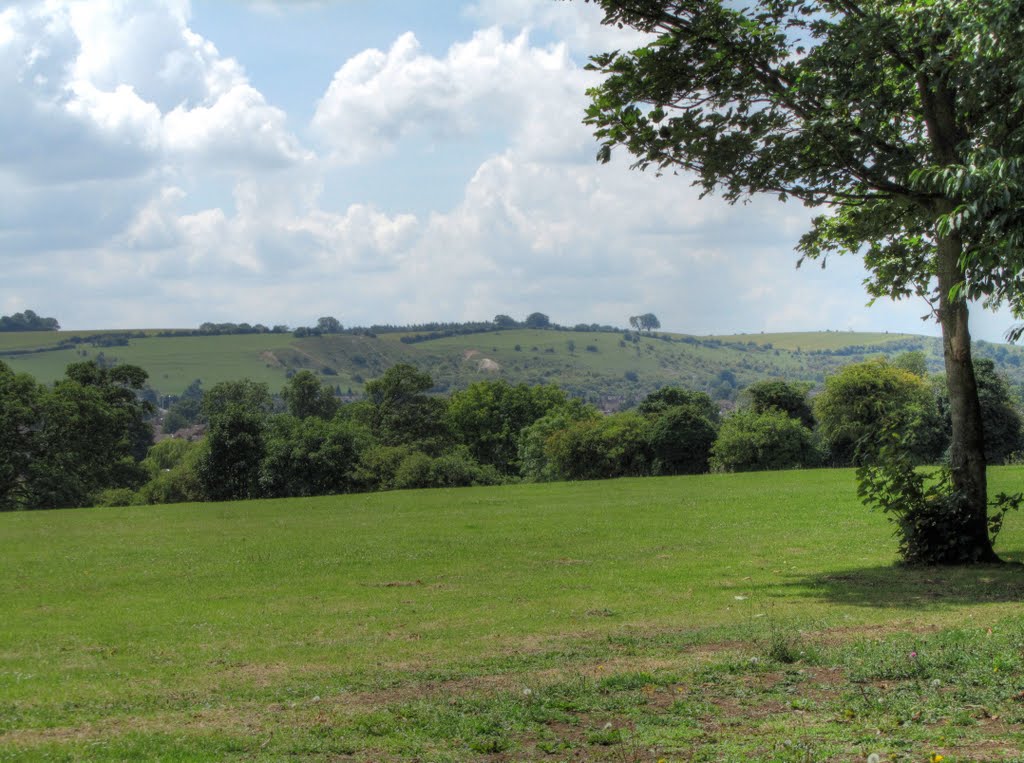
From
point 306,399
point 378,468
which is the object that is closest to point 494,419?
point 306,399

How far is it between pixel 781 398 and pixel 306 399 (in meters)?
68.8

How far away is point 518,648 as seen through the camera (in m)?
13.1

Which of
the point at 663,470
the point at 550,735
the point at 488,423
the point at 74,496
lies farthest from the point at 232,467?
the point at 550,735

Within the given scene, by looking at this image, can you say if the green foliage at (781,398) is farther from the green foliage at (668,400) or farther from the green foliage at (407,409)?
the green foliage at (407,409)

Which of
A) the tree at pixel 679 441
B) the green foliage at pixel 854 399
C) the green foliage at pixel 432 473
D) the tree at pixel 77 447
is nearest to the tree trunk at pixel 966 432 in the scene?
the green foliage at pixel 432 473

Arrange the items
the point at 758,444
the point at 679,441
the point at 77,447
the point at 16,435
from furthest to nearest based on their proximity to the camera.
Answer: the point at 679,441
the point at 758,444
the point at 77,447
the point at 16,435

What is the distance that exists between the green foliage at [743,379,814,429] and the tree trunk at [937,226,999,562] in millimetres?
84549

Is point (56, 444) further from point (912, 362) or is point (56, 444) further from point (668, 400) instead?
point (912, 362)

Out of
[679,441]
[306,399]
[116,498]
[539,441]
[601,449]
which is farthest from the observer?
[306,399]

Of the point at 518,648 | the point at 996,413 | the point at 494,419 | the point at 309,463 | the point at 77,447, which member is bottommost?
the point at 309,463

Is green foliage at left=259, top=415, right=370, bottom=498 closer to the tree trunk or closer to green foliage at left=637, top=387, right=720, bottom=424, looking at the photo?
green foliage at left=637, top=387, right=720, bottom=424

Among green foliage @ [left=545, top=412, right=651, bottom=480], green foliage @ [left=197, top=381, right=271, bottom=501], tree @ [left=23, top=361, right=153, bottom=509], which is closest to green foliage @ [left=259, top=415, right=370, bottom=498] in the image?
green foliage @ [left=197, top=381, right=271, bottom=501]

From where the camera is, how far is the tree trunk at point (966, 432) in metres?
18.5

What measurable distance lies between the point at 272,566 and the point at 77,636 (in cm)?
893
